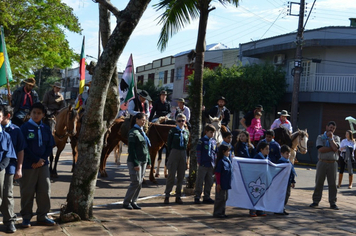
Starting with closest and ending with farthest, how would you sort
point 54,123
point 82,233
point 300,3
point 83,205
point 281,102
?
1. point 82,233
2. point 83,205
3. point 54,123
4. point 300,3
5. point 281,102

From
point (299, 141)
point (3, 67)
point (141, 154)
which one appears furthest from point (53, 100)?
point (299, 141)

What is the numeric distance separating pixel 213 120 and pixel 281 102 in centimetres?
2249

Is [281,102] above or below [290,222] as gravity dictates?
above

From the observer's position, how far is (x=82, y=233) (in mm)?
7102

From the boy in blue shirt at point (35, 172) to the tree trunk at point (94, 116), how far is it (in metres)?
0.46

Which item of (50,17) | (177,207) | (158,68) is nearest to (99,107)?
(177,207)

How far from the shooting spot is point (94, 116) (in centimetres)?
775

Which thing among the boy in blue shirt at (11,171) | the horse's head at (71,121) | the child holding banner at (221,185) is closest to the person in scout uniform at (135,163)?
the child holding banner at (221,185)

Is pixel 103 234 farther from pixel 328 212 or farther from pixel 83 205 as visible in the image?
pixel 328 212

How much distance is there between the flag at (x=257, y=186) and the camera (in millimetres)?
9469

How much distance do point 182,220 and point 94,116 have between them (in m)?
2.57

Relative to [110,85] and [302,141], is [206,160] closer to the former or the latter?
[110,85]

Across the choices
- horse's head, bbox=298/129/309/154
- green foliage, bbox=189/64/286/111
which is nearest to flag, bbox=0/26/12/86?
horse's head, bbox=298/129/309/154

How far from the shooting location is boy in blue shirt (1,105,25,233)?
271 inches
